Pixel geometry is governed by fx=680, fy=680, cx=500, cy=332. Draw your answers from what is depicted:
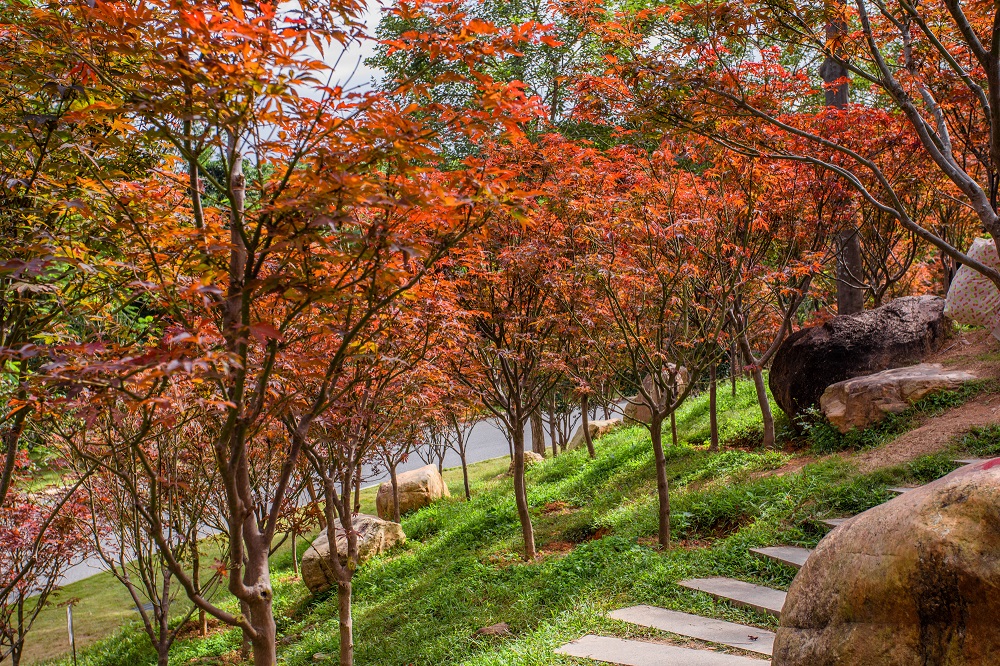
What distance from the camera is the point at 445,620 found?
22.7 ft

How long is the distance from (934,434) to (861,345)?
1.95m

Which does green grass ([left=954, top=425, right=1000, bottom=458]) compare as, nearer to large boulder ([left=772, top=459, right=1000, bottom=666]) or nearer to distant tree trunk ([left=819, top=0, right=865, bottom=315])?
distant tree trunk ([left=819, top=0, right=865, bottom=315])

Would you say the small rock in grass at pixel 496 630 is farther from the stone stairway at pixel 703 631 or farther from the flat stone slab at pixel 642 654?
the flat stone slab at pixel 642 654

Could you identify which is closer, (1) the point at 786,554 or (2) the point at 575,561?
(1) the point at 786,554

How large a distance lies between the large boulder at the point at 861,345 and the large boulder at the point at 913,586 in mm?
5882

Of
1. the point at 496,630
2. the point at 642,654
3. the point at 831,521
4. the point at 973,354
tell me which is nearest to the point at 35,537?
the point at 496,630

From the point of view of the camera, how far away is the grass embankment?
5.60m

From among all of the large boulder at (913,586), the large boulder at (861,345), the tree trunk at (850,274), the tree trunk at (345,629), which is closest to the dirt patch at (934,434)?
the large boulder at (861,345)

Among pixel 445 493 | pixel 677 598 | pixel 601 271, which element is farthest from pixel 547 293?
pixel 445 493

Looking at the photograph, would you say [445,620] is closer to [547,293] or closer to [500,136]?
[547,293]

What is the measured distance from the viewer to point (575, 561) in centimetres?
678

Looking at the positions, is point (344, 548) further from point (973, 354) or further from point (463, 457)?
point (973, 354)

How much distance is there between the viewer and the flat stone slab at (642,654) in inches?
156

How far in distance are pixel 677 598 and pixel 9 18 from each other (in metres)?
5.71
